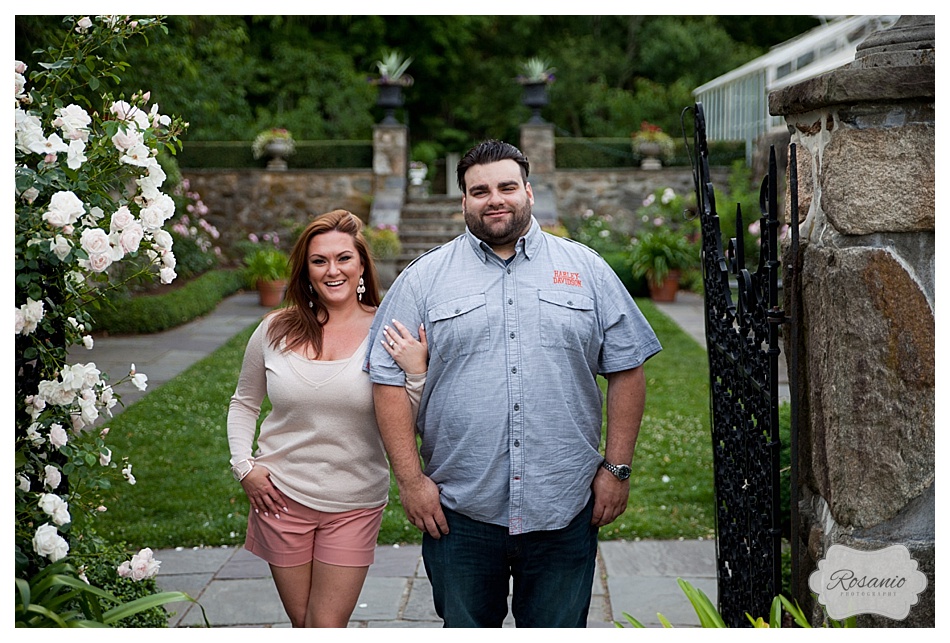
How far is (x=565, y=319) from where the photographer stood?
2.35 metres

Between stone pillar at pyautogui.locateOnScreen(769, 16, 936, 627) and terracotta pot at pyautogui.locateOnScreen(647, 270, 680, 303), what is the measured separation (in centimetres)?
970

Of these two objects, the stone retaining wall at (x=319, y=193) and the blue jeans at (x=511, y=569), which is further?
the stone retaining wall at (x=319, y=193)

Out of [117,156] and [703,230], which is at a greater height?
[117,156]

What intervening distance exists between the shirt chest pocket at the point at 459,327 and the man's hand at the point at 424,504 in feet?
1.03

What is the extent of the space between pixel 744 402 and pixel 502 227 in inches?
28.7

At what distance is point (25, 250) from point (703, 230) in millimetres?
1734

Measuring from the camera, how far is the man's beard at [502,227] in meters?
2.35

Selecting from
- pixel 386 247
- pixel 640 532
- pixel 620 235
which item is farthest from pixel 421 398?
pixel 620 235

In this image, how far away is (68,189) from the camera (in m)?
1.86

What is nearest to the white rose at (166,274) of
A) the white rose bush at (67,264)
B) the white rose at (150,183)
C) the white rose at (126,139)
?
the white rose bush at (67,264)

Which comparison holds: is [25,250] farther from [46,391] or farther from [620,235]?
[620,235]

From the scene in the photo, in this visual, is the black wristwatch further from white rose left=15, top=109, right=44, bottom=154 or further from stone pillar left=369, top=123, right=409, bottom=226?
stone pillar left=369, top=123, right=409, bottom=226

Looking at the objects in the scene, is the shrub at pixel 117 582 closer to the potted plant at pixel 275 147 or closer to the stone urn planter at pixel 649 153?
the potted plant at pixel 275 147

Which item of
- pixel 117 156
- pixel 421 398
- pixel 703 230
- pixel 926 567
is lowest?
pixel 926 567
